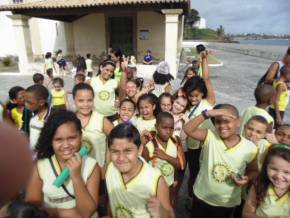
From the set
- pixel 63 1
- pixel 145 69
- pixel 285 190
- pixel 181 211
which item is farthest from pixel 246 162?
pixel 63 1

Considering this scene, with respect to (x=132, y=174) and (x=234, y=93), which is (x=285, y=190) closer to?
(x=132, y=174)

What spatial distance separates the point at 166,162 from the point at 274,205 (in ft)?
3.04

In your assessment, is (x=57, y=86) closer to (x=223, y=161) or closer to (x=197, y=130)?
(x=197, y=130)

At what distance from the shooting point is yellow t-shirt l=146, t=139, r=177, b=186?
7.82ft

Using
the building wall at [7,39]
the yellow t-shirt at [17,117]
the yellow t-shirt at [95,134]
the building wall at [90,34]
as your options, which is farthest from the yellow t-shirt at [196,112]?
the building wall at [7,39]

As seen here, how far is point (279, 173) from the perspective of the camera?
1718 millimetres

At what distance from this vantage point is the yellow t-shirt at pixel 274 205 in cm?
173

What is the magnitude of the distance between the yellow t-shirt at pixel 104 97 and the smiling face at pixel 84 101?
926 millimetres

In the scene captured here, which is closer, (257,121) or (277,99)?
(257,121)

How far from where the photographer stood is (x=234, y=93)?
8906 mm

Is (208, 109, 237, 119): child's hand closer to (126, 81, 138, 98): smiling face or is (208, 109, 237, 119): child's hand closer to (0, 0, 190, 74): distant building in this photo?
(126, 81, 138, 98): smiling face

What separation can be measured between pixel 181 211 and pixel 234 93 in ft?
21.9

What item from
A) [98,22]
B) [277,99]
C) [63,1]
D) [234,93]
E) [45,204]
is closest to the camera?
[45,204]

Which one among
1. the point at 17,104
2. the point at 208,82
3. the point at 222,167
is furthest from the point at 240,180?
the point at 17,104
